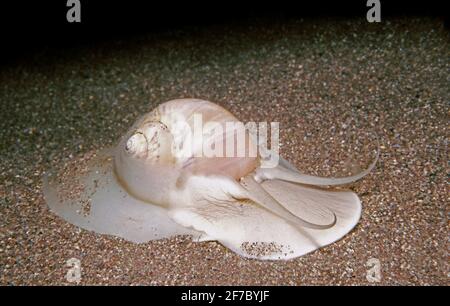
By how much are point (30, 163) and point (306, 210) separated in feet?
4.39

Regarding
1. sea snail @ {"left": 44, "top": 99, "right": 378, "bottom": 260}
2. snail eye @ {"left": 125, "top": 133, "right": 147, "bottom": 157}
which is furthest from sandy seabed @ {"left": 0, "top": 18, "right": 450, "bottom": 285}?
snail eye @ {"left": 125, "top": 133, "right": 147, "bottom": 157}

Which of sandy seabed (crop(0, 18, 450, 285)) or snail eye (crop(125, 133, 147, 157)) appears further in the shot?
snail eye (crop(125, 133, 147, 157))

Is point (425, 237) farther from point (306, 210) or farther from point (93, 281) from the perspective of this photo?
point (93, 281)

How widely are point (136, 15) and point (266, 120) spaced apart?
3.80 feet

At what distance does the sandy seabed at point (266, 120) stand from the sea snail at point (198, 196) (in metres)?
0.07

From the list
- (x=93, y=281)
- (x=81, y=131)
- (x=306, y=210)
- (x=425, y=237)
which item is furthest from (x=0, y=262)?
(x=425, y=237)

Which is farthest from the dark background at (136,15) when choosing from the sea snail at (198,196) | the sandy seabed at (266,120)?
the sea snail at (198,196)

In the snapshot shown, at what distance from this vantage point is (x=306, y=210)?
1.96m

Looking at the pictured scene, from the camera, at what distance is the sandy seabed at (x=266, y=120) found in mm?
1851

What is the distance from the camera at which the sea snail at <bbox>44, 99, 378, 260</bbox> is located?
75.6 inches

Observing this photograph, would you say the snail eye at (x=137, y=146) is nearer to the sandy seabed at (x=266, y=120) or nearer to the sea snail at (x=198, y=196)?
the sea snail at (x=198, y=196)

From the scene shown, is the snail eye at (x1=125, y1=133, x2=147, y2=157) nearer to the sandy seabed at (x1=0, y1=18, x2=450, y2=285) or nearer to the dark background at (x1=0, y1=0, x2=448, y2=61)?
the sandy seabed at (x1=0, y1=18, x2=450, y2=285)

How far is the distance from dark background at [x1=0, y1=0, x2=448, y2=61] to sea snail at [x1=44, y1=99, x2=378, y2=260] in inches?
48.9

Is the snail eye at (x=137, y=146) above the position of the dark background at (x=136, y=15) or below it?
below
